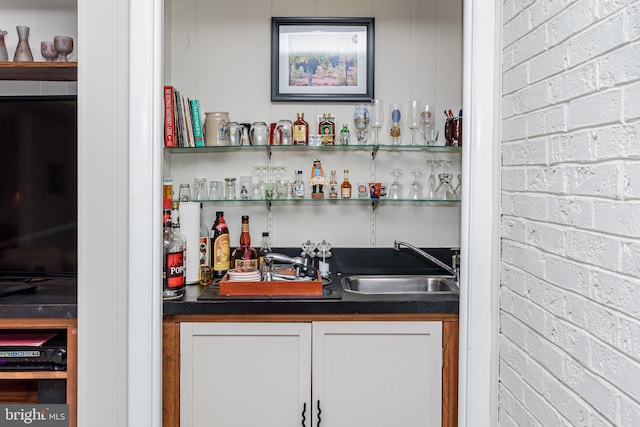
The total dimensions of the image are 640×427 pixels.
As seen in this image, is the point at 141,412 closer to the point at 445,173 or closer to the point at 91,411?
the point at 91,411

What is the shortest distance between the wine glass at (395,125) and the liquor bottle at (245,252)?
2.60 ft

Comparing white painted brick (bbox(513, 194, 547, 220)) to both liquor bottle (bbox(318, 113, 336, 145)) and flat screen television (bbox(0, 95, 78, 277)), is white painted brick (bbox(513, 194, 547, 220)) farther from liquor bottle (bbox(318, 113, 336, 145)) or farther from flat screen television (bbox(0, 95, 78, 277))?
flat screen television (bbox(0, 95, 78, 277))

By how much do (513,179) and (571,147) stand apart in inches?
13.0

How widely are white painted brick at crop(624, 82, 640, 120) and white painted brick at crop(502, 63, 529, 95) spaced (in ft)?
1.50

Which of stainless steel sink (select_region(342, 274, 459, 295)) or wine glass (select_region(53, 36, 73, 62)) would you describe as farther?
stainless steel sink (select_region(342, 274, 459, 295))

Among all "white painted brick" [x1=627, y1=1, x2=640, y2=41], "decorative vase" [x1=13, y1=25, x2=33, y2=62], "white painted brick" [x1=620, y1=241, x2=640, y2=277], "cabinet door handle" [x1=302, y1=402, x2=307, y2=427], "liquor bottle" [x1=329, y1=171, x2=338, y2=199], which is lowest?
"cabinet door handle" [x1=302, y1=402, x2=307, y2=427]

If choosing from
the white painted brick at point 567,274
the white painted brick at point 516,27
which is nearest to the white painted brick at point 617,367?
the white painted brick at point 567,274

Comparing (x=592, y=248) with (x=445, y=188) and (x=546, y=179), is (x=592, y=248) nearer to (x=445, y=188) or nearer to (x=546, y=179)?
(x=546, y=179)

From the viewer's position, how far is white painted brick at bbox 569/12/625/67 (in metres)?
0.96

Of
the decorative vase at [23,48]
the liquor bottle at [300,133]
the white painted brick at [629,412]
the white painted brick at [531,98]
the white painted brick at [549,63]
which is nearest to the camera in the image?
the white painted brick at [629,412]

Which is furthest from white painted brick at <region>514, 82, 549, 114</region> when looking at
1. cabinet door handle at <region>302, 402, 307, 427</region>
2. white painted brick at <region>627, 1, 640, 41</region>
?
cabinet door handle at <region>302, 402, 307, 427</region>

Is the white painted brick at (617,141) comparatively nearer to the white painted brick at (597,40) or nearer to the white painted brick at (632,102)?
the white painted brick at (632,102)

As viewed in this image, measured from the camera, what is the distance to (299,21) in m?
2.37

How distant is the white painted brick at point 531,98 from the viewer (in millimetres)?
1271
